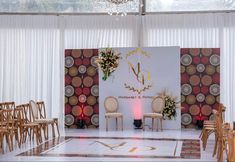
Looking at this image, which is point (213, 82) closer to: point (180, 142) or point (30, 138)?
point (180, 142)

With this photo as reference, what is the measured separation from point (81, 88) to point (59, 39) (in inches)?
75.4

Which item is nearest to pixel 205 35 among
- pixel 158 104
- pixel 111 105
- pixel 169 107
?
pixel 169 107

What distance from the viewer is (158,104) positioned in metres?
14.3

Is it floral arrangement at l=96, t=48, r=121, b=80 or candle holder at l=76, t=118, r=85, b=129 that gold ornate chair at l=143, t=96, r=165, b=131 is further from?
candle holder at l=76, t=118, r=85, b=129

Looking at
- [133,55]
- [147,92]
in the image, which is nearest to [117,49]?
[133,55]

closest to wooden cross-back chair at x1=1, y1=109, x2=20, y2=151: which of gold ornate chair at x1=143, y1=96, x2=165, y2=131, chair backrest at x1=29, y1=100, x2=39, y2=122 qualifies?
chair backrest at x1=29, y1=100, x2=39, y2=122

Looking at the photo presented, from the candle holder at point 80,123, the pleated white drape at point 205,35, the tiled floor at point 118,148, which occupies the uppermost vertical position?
the pleated white drape at point 205,35

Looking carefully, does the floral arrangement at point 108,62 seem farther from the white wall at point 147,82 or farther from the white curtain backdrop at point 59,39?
the white curtain backdrop at point 59,39

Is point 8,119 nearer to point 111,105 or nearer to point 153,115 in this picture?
point 111,105

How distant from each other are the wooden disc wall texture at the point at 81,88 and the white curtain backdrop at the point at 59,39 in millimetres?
577

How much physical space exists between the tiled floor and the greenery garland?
3.39 feet

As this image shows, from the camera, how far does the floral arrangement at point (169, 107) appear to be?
1437cm

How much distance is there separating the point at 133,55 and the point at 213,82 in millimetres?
2556

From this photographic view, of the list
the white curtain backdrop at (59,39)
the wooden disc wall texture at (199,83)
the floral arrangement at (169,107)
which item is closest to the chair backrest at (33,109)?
the white curtain backdrop at (59,39)
